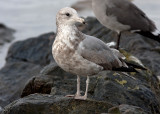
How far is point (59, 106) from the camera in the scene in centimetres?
497

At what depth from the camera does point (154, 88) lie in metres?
6.68

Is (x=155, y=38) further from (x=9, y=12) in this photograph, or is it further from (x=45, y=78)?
(x=9, y=12)

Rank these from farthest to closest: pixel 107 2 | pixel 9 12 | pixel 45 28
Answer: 1. pixel 9 12
2. pixel 45 28
3. pixel 107 2

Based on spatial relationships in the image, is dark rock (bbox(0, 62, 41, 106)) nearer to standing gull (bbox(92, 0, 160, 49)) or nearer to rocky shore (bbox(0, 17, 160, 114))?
rocky shore (bbox(0, 17, 160, 114))

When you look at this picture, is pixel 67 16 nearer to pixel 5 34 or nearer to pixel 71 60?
pixel 71 60

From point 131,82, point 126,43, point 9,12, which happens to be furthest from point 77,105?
point 9,12

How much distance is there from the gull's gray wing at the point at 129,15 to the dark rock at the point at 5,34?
17.4 feet

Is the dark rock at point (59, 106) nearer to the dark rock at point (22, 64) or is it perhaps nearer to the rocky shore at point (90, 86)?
the rocky shore at point (90, 86)

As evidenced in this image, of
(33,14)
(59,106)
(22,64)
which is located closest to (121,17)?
(22,64)

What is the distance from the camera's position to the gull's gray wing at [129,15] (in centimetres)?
870

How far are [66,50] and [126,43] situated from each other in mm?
4688

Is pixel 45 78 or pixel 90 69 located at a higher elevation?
pixel 90 69

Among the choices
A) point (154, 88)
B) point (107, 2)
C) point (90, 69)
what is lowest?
point (154, 88)

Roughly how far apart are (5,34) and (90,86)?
8064 millimetres
